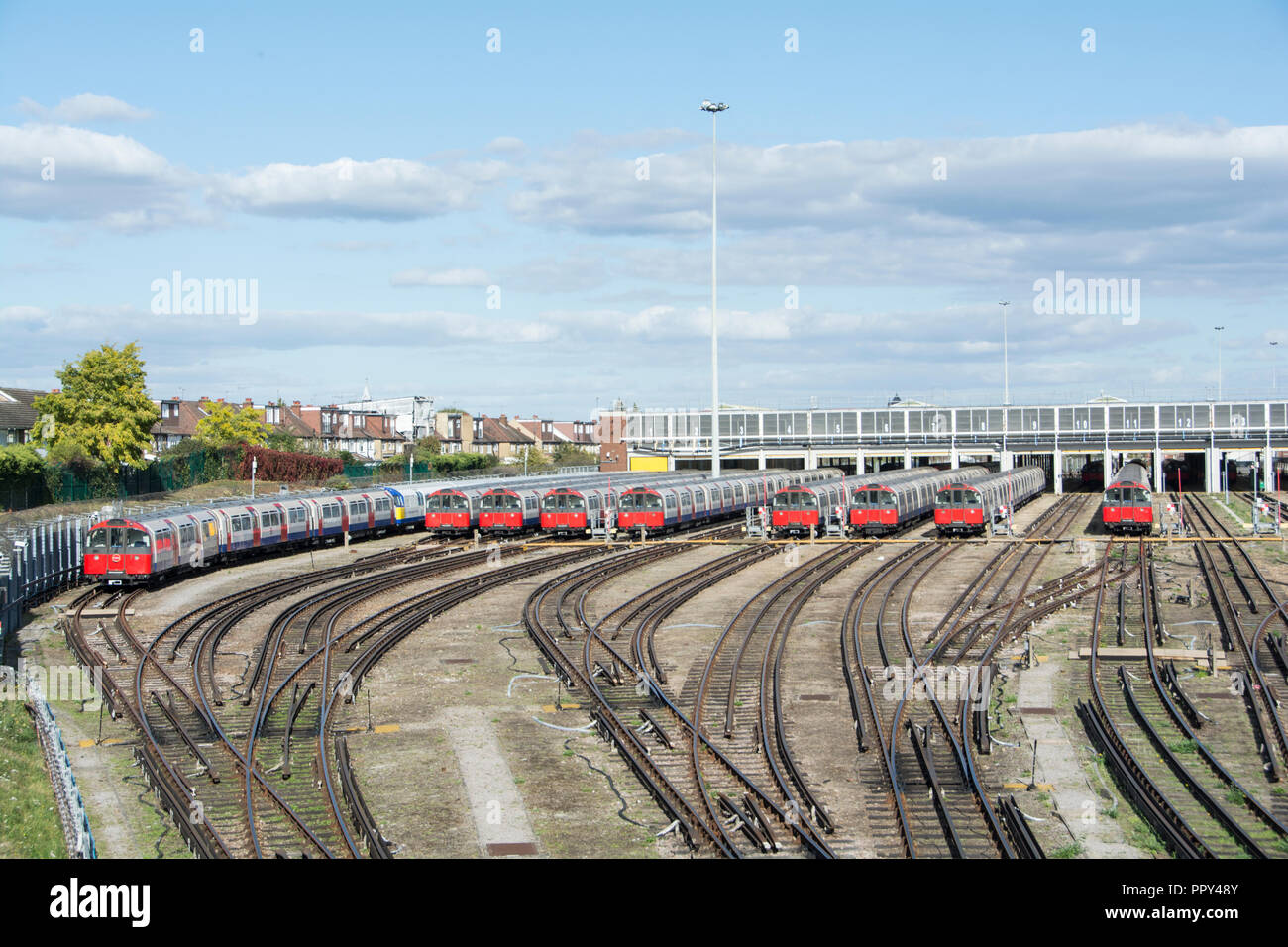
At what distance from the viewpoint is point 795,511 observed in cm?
5591

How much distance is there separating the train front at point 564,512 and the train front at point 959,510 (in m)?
16.7

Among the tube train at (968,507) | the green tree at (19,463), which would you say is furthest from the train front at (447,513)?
the tube train at (968,507)

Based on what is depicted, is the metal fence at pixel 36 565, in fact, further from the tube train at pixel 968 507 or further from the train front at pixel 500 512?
the tube train at pixel 968 507

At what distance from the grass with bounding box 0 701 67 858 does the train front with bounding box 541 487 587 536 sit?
36832mm

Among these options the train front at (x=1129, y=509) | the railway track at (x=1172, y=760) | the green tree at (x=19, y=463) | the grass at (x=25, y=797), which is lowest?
the railway track at (x=1172, y=760)

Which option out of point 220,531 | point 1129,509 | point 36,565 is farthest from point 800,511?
point 36,565

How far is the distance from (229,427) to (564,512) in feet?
128

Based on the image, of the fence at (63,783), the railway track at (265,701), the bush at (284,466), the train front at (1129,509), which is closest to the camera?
the fence at (63,783)

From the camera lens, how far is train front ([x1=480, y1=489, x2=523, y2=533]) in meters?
56.9

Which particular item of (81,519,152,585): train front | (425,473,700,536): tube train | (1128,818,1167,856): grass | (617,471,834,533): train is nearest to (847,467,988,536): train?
(617,471,834,533): train

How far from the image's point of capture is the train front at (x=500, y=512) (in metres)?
56.9
